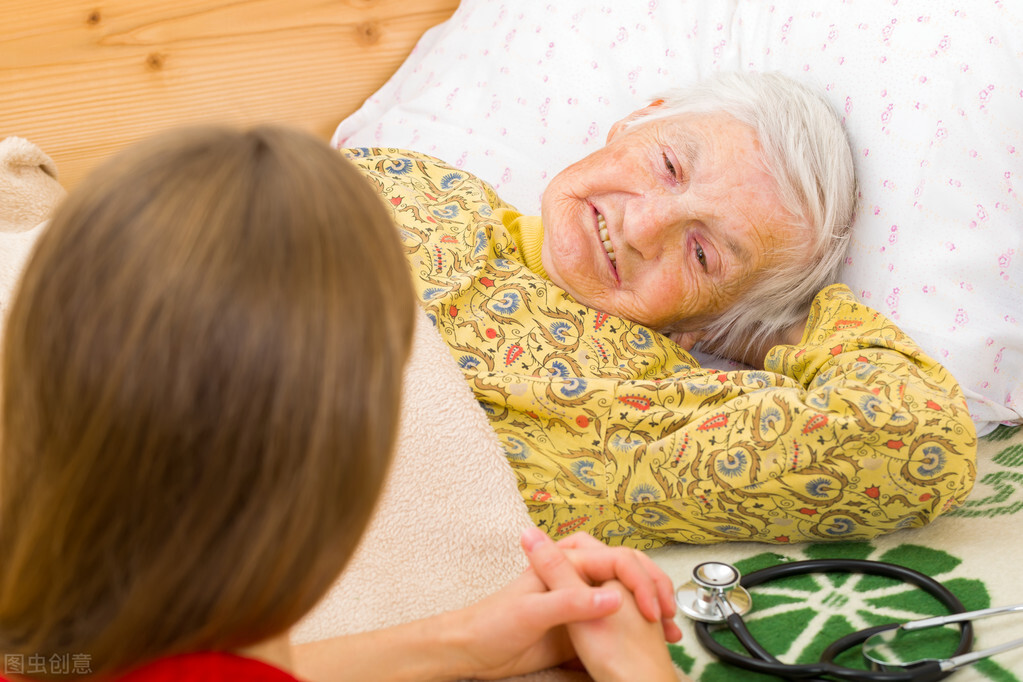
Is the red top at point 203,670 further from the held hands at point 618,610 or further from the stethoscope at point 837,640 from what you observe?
the stethoscope at point 837,640

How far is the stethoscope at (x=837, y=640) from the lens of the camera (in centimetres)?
69

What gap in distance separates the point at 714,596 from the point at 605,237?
59 cm

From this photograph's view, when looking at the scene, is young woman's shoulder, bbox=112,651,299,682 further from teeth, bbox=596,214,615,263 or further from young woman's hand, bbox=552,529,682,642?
teeth, bbox=596,214,615,263

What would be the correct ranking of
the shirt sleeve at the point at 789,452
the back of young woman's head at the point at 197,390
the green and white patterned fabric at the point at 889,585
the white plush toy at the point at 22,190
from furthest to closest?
1. the white plush toy at the point at 22,190
2. the shirt sleeve at the point at 789,452
3. the green and white patterned fabric at the point at 889,585
4. the back of young woman's head at the point at 197,390

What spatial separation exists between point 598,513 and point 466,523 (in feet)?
0.61

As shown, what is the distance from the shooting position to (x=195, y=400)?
42 centimetres

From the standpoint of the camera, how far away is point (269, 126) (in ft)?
1.56

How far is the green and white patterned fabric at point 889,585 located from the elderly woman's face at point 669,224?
1.22 ft

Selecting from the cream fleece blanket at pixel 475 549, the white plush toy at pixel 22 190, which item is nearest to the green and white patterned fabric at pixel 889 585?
A: the cream fleece blanket at pixel 475 549

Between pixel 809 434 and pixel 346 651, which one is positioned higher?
pixel 809 434

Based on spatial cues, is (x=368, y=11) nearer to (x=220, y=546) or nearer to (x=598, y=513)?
(x=598, y=513)

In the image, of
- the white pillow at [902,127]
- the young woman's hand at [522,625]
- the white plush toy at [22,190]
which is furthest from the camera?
the white plush toy at [22,190]

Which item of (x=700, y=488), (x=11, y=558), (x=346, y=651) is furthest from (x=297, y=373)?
(x=700, y=488)

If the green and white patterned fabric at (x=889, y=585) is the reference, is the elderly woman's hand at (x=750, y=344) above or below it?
above
